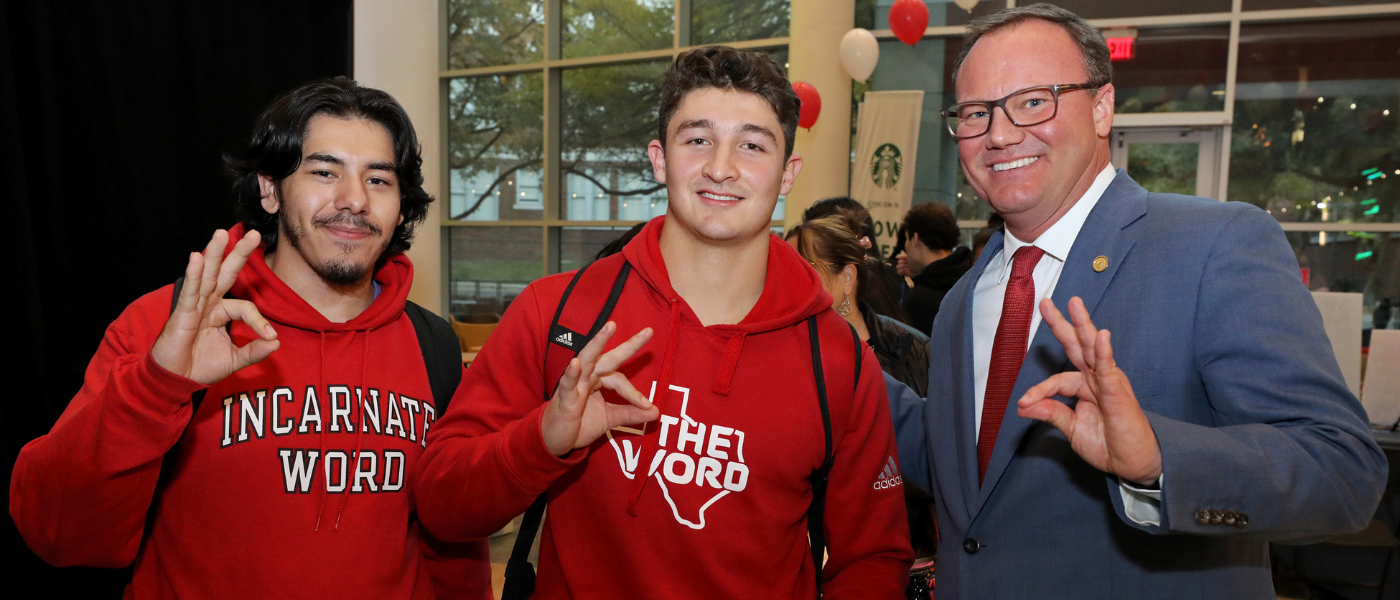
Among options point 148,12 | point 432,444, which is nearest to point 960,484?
point 432,444

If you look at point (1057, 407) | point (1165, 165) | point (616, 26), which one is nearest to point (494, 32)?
point (616, 26)

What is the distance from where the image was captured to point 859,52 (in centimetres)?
689

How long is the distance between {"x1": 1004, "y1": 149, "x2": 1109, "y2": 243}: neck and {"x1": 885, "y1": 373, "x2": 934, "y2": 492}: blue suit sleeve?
1.64 ft

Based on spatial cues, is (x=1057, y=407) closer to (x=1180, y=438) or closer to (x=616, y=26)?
(x=1180, y=438)

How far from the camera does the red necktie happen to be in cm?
155

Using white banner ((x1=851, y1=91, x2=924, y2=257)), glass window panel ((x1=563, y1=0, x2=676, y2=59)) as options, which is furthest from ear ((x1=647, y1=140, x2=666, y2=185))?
glass window panel ((x1=563, y1=0, x2=676, y2=59))

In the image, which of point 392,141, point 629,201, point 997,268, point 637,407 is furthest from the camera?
point 629,201

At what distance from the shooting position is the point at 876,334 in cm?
287

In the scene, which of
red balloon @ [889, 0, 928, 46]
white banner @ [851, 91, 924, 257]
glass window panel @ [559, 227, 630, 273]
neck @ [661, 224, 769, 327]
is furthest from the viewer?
glass window panel @ [559, 227, 630, 273]

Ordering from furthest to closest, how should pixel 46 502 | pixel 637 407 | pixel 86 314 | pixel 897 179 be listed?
1. pixel 897 179
2. pixel 86 314
3. pixel 46 502
4. pixel 637 407

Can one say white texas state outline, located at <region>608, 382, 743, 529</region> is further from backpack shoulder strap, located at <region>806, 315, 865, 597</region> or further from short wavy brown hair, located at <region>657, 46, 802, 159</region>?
short wavy brown hair, located at <region>657, 46, 802, 159</region>

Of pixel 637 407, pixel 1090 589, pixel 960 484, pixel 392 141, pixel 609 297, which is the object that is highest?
pixel 392 141

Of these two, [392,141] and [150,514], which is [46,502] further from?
[392,141]

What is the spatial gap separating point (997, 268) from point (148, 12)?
9.79ft
